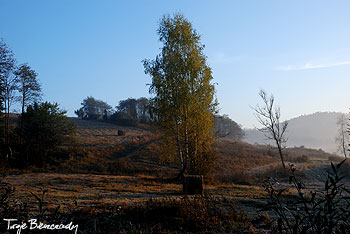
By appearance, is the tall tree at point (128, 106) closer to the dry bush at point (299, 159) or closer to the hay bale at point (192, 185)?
Answer: the dry bush at point (299, 159)

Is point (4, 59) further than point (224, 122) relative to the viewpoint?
No

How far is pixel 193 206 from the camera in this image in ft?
18.1

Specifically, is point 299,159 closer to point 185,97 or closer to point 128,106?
point 185,97

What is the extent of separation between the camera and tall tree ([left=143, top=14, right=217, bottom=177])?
17922 millimetres

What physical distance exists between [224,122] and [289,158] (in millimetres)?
47694

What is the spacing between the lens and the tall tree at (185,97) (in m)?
17.9

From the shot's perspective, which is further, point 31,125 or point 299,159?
point 299,159

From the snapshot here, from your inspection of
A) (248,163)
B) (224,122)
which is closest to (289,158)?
(248,163)

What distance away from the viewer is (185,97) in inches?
703

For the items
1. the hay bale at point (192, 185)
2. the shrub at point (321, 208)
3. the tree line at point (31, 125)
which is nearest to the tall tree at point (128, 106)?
the tree line at point (31, 125)

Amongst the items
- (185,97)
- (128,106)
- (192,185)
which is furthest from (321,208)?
(128,106)

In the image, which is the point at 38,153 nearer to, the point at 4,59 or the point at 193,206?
the point at 4,59

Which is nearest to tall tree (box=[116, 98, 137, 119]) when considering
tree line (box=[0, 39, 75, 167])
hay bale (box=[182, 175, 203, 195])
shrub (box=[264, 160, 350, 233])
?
tree line (box=[0, 39, 75, 167])

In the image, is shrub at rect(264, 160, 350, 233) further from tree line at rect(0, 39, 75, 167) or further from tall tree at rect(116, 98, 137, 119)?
tall tree at rect(116, 98, 137, 119)
